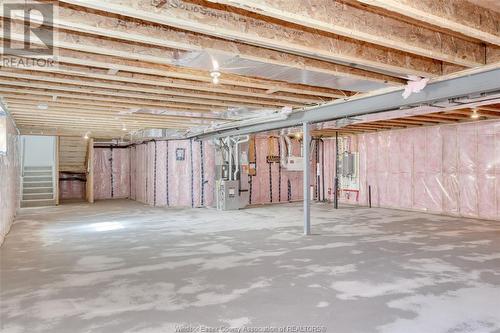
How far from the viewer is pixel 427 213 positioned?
8.47 metres

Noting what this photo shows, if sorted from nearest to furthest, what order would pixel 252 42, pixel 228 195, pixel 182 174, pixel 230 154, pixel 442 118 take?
pixel 252 42, pixel 442 118, pixel 228 195, pixel 230 154, pixel 182 174

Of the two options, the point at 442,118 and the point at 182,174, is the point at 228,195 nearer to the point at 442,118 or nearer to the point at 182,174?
the point at 182,174

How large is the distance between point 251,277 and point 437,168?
6.55 meters

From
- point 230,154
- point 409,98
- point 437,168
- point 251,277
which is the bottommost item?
point 251,277

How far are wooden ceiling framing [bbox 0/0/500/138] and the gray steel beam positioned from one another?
0.14m

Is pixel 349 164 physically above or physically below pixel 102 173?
above

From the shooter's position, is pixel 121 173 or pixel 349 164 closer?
pixel 349 164

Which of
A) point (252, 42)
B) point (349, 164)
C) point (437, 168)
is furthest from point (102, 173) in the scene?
point (252, 42)

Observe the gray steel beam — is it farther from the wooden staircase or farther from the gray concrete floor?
the wooden staircase

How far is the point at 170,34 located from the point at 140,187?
9.60 meters

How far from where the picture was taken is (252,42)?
2.70 m

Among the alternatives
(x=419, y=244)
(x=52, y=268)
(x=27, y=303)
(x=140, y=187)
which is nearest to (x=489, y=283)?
(x=419, y=244)

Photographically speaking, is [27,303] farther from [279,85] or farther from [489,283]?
[489,283]

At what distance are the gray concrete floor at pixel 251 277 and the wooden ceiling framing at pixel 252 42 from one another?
2083mm
